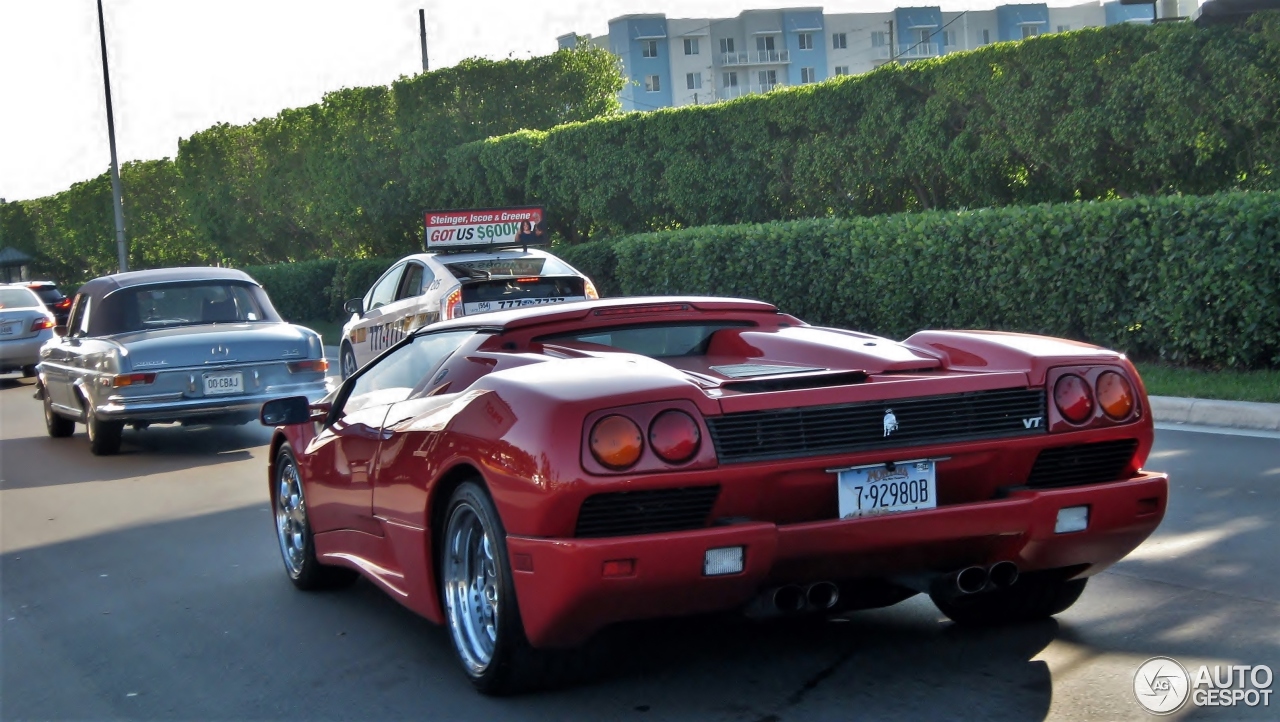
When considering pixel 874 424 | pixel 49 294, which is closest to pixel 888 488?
pixel 874 424

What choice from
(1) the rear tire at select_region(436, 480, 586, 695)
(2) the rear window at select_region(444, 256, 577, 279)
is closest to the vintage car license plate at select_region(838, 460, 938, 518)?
(1) the rear tire at select_region(436, 480, 586, 695)

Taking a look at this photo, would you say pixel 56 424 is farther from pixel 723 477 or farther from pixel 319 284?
pixel 319 284

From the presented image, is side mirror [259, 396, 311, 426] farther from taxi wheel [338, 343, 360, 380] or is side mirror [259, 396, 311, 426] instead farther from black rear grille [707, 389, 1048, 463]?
taxi wheel [338, 343, 360, 380]

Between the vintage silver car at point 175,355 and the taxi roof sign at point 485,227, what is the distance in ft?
17.7

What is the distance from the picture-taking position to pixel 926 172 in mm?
18609

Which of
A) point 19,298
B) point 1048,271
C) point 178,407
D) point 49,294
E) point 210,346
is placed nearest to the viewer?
point 178,407

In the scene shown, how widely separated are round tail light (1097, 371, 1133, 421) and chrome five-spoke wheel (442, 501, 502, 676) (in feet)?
6.97

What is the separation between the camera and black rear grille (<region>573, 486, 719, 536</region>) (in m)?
4.19

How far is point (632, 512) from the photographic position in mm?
4207

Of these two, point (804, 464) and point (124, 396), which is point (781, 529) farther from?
point (124, 396)

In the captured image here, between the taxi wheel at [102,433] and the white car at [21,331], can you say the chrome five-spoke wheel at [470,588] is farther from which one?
the white car at [21,331]

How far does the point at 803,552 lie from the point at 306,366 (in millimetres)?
8860

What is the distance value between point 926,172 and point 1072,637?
14.1 m

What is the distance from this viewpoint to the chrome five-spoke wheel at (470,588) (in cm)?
471
